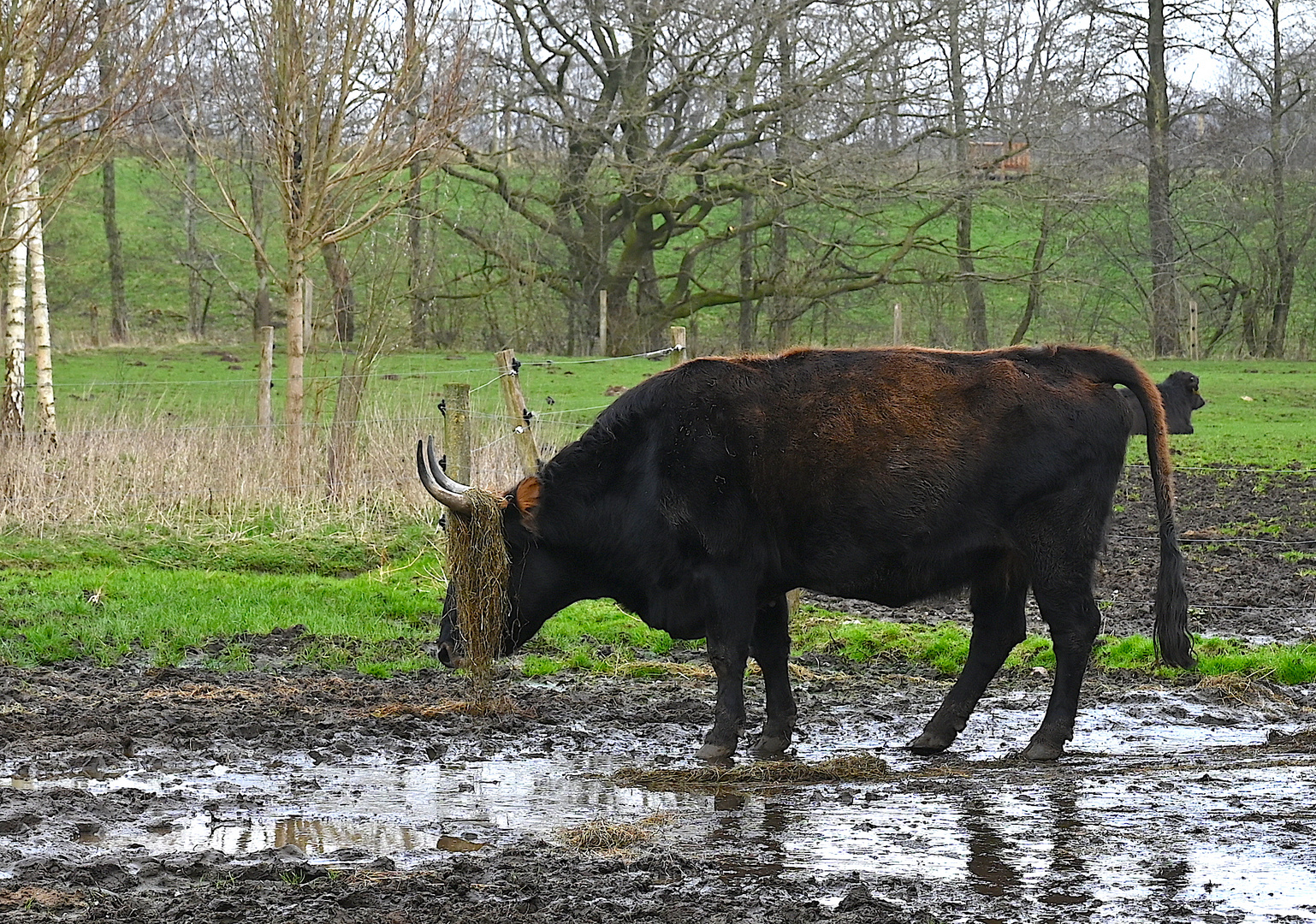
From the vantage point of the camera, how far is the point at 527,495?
7.75 m

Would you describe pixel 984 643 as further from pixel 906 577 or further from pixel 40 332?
pixel 40 332

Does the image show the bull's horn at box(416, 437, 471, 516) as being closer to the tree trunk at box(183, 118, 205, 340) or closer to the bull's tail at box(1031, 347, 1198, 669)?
the bull's tail at box(1031, 347, 1198, 669)

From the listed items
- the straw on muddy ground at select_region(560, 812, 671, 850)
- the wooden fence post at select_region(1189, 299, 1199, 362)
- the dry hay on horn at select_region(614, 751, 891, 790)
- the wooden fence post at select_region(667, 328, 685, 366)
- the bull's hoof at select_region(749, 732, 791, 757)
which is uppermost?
the wooden fence post at select_region(1189, 299, 1199, 362)

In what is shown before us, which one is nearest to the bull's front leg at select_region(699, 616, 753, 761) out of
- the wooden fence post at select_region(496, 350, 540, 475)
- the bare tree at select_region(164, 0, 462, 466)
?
the wooden fence post at select_region(496, 350, 540, 475)

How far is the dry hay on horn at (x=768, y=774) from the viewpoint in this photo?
6.59 meters

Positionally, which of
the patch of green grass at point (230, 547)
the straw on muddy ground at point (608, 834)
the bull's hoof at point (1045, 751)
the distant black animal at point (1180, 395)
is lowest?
the bull's hoof at point (1045, 751)

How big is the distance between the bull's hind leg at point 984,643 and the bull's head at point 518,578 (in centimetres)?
215

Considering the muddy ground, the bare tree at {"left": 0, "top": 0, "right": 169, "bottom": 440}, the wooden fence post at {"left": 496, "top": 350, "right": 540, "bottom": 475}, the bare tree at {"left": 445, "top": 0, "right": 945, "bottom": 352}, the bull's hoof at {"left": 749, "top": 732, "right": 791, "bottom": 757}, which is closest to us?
the muddy ground

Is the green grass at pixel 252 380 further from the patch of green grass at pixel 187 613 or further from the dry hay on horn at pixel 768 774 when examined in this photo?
the dry hay on horn at pixel 768 774

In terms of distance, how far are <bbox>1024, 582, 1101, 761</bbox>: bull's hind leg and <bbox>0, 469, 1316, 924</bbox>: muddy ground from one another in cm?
16

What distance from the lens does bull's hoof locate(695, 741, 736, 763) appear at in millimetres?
7047

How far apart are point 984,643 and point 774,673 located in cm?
111

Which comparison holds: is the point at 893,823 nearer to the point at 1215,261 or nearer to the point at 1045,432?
the point at 1045,432

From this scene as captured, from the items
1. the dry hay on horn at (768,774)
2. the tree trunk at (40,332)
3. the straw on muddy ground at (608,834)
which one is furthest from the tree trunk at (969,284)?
the straw on muddy ground at (608,834)
